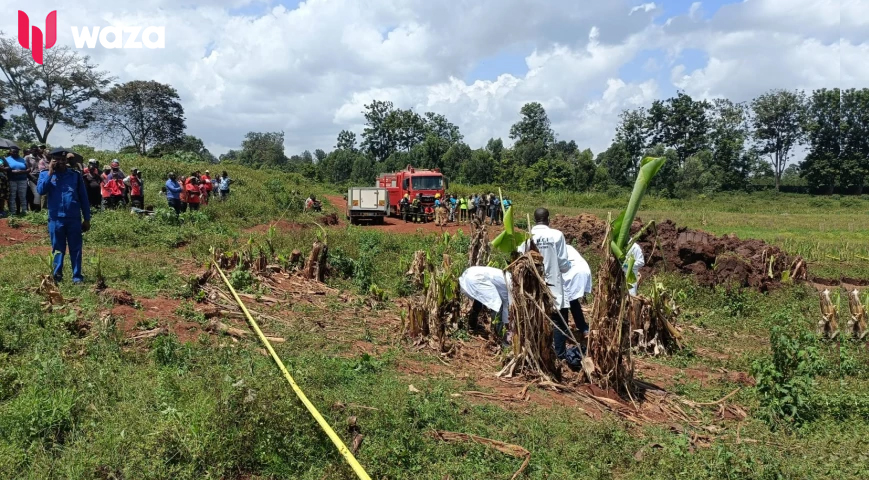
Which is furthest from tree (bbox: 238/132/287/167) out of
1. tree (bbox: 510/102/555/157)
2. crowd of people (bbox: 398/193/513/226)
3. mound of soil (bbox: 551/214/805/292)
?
mound of soil (bbox: 551/214/805/292)

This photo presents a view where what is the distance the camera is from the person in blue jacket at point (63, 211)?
7.34m

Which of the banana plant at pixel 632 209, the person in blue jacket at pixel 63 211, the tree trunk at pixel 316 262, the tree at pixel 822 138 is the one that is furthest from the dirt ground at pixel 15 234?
the tree at pixel 822 138

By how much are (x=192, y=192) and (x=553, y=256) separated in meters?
12.7

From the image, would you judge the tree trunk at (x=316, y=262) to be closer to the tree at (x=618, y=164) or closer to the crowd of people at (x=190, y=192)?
the crowd of people at (x=190, y=192)

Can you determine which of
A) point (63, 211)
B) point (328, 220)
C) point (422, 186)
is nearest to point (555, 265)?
point (63, 211)

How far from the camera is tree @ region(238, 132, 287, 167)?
222 feet

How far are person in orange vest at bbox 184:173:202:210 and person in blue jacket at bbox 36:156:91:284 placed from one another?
27.6ft

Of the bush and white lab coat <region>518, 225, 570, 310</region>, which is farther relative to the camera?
white lab coat <region>518, 225, 570, 310</region>

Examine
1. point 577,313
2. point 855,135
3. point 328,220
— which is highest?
point 855,135

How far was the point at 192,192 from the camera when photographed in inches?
623

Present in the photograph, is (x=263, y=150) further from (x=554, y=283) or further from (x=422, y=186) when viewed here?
(x=554, y=283)

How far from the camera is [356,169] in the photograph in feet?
191

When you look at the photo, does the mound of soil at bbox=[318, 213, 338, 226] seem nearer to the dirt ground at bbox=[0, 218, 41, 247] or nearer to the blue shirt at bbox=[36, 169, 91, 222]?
the dirt ground at bbox=[0, 218, 41, 247]

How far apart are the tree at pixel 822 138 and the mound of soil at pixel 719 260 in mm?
49506
